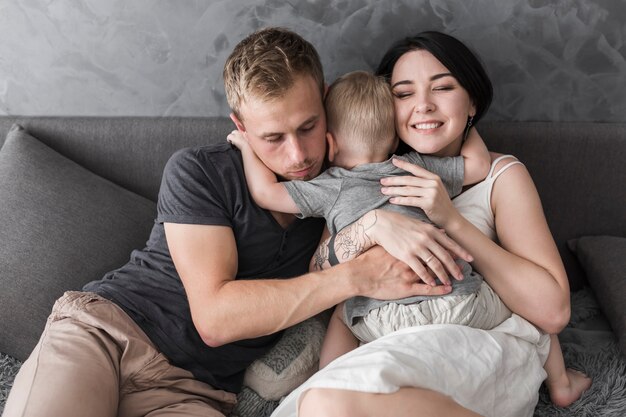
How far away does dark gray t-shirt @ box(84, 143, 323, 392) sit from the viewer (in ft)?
5.72

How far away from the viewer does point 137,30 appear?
224cm

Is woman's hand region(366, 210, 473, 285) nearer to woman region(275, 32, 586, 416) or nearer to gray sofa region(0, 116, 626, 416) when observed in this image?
woman region(275, 32, 586, 416)

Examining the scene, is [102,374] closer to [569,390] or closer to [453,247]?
[453,247]

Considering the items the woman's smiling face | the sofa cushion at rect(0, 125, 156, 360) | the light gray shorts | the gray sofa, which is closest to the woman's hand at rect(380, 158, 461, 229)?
the woman's smiling face

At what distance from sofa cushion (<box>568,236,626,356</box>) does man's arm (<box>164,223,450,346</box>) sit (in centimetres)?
69

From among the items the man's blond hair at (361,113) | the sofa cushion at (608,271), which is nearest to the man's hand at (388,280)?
the man's blond hair at (361,113)

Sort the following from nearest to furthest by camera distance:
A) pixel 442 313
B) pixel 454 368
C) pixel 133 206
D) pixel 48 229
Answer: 1. pixel 454 368
2. pixel 442 313
3. pixel 48 229
4. pixel 133 206

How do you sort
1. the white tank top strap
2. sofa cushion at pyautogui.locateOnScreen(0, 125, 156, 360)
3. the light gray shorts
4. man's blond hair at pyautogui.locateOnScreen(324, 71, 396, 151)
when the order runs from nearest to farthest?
the light gray shorts
man's blond hair at pyautogui.locateOnScreen(324, 71, 396, 151)
the white tank top strap
sofa cushion at pyautogui.locateOnScreen(0, 125, 156, 360)

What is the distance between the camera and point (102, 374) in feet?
5.31

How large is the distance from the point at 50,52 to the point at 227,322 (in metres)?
1.25

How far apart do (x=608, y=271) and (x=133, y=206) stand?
157 cm

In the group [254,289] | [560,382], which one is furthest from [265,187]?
[560,382]

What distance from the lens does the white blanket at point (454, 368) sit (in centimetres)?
145

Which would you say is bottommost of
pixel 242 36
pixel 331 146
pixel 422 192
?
pixel 422 192
